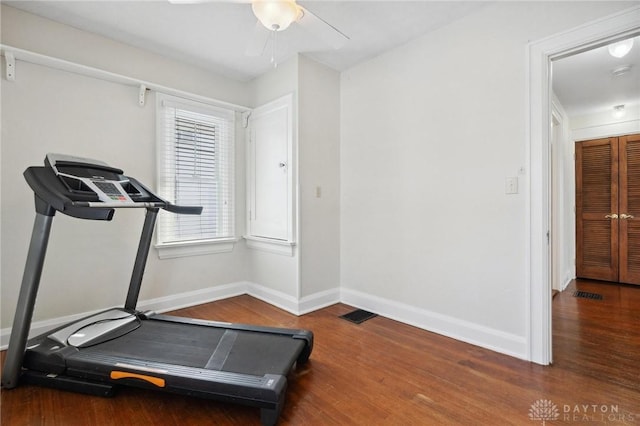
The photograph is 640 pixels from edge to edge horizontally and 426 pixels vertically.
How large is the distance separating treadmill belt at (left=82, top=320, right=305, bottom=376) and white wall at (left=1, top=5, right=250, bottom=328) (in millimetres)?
901

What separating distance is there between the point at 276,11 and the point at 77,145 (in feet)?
6.98

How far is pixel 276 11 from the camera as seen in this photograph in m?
1.74

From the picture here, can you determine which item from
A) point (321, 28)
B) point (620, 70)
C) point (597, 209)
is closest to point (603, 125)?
point (597, 209)

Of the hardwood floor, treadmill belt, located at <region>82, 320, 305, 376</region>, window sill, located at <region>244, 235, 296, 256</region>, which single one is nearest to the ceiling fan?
window sill, located at <region>244, 235, 296, 256</region>

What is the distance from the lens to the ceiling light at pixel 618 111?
4.21m

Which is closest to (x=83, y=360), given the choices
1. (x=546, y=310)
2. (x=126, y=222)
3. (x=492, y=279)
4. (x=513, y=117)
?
(x=126, y=222)

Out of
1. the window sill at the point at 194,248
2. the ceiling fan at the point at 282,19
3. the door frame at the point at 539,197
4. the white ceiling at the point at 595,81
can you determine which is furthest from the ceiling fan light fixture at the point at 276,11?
the white ceiling at the point at 595,81

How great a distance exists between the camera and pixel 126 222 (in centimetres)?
285

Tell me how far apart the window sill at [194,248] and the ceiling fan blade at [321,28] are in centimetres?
243

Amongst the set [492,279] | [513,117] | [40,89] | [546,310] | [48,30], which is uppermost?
[48,30]

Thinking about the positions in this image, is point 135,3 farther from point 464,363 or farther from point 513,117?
point 464,363

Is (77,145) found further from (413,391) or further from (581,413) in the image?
(581,413)

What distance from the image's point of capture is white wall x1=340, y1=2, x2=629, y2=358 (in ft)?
7.13

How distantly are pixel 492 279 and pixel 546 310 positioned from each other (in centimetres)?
38
